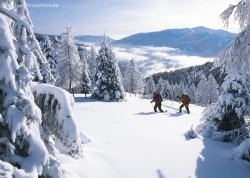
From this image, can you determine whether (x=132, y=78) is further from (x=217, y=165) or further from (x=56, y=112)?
(x=56, y=112)

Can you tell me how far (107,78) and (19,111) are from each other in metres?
34.5

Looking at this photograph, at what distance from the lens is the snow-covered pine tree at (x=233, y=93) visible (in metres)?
12.2

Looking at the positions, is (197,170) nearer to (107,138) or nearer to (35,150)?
(107,138)

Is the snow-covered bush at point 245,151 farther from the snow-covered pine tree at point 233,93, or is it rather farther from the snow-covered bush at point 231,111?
the snow-covered bush at point 231,111

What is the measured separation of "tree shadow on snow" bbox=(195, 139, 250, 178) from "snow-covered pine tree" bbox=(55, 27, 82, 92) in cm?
→ 3845

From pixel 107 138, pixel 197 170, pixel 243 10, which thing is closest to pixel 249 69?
pixel 243 10

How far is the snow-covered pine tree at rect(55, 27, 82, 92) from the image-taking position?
164ft

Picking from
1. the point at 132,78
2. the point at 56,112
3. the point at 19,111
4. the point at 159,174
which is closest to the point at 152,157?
the point at 159,174

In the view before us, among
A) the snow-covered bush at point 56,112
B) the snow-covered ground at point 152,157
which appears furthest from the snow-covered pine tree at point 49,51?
the snow-covered bush at point 56,112

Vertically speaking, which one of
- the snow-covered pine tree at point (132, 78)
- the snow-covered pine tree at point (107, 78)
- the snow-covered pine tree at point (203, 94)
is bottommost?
the snow-covered pine tree at point (203, 94)

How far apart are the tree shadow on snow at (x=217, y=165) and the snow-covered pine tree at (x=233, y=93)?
145 centimetres

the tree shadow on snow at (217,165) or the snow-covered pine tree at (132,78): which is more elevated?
the tree shadow on snow at (217,165)

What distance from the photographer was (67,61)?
4988 centimetres

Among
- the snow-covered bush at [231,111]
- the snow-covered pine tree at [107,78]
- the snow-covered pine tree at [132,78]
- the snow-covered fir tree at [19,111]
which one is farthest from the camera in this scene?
the snow-covered pine tree at [132,78]
